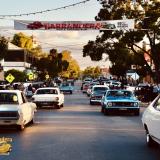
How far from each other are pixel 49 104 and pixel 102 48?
29248 mm

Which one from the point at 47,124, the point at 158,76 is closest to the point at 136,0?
the point at 158,76

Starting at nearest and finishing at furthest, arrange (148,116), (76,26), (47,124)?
(148,116)
(47,124)
(76,26)

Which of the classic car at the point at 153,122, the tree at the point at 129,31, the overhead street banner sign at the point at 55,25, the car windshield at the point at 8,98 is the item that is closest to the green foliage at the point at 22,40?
the tree at the point at 129,31

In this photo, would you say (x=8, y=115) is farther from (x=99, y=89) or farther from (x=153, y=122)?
(x=99, y=89)

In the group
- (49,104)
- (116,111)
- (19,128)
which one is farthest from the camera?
(49,104)

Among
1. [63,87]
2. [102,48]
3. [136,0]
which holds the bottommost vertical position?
[63,87]

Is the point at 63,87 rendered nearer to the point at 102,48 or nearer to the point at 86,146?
the point at 102,48

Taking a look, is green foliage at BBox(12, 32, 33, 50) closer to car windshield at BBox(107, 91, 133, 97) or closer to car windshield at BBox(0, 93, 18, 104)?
car windshield at BBox(107, 91, 133, 97)

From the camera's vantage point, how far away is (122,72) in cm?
10938

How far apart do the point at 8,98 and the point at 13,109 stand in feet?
5.45

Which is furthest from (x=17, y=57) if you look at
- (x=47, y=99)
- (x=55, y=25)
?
(x=47, y=99)

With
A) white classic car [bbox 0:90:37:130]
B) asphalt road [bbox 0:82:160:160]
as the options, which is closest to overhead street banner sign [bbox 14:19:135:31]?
asphalt road [bbox 0:82:160:160]

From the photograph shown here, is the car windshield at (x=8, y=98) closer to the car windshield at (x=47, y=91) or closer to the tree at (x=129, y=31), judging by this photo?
the car windshield at (x=47, y=91)

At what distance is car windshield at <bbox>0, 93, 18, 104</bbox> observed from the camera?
70.7 ft
